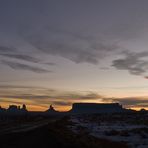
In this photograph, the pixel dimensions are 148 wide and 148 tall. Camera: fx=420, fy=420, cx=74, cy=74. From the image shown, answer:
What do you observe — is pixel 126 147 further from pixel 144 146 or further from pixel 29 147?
pixel 29 147

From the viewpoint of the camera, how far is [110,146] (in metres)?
34.6

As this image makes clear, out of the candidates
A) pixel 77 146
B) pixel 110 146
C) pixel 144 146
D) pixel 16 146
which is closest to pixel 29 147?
pixel 16 146

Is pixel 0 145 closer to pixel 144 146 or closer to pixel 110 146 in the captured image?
pixel 110 146

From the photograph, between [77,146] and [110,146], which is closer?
[77,146]

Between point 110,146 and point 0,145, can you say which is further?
point 110,146

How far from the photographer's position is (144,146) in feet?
113

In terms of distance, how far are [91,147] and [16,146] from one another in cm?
561

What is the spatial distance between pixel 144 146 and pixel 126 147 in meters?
1.46

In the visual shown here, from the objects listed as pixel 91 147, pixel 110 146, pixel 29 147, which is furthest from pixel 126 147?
pixel 29 147

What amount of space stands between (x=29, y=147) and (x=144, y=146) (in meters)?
9.94

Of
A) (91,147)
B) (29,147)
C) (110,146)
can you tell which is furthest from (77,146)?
(110,146)

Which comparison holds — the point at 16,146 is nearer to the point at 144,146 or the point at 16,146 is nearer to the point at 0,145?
the point at 0,145

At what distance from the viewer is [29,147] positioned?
3000 cm

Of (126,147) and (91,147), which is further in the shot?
(126,147)
